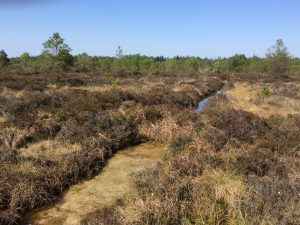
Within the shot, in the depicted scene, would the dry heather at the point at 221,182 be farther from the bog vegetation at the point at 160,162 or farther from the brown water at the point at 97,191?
the brown water at the point at 97,191

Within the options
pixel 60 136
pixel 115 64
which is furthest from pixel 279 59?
pixel 60 136

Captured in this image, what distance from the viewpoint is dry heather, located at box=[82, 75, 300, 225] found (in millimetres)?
6695

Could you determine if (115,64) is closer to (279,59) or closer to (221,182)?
(279,59)

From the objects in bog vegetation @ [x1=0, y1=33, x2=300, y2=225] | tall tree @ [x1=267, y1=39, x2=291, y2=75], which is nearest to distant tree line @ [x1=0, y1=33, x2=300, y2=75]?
tall tree @ [x1=267, y1=39, x2=291, y2=75]

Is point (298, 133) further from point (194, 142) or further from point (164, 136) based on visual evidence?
point (164, 136)

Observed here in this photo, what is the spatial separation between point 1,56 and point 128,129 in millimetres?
44938

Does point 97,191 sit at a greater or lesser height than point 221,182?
lesser

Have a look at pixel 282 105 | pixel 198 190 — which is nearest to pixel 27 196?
pixel 198 190

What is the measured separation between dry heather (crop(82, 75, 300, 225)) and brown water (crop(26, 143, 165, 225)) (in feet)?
2.15

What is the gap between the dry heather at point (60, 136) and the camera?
8.30m

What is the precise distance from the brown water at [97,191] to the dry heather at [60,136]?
10.7 inches

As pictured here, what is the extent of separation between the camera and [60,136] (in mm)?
12148

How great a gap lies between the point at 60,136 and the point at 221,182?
6046mm

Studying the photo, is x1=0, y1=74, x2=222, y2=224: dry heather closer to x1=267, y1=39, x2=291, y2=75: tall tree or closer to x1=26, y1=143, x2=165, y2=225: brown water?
x1=26, y1=143, x2=165, y2=225: brown water
